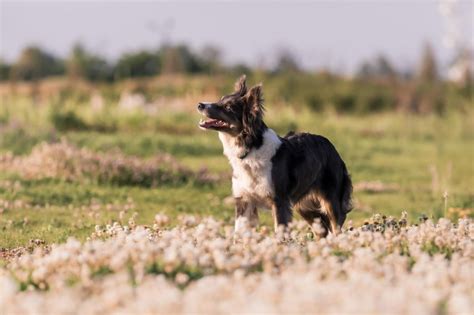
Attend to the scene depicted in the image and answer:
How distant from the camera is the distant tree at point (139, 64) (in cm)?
4688

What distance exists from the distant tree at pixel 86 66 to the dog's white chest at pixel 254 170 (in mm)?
32732

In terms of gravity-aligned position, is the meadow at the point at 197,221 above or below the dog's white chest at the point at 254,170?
below

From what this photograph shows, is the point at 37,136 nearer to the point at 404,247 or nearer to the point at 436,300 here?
the point at 404,247

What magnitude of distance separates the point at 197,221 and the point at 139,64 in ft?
126

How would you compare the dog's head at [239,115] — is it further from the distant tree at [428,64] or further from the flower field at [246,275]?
the distant tree at [428,64]

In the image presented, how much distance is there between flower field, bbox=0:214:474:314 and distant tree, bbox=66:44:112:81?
34576 millimetres

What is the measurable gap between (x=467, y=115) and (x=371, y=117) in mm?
3200

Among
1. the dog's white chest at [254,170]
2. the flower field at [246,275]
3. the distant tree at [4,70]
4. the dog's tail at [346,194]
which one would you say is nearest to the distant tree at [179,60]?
the distant tree at [4,70]

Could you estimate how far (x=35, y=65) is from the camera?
46531 mm

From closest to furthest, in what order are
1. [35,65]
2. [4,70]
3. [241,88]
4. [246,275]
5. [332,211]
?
1. [246,275]
2. [241,88]
3. [332,211]
4. [4,70]
5. [35,65]

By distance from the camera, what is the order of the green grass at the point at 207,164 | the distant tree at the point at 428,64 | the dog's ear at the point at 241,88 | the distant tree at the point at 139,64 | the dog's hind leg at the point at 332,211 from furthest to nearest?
1. the distant tree at the point at 428,64
2. the distant tree at the point at 139,64
3. the green grass at the point at 207,164
4. the dog's hind leg at the point at 332,211
5. the dog's ear at the point at 241,88

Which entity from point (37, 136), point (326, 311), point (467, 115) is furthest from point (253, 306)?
point (467, 115)

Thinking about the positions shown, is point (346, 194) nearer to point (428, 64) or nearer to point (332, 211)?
point (332, 211)

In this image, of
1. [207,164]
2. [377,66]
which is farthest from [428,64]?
[207,164]
